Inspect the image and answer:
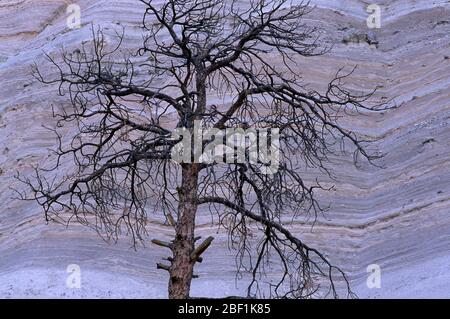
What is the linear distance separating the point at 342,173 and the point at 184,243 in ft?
23.5

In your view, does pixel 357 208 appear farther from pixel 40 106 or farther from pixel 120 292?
pixel 40 106

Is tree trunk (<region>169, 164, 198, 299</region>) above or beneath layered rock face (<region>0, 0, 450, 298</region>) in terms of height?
beneath

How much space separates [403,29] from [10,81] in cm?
690

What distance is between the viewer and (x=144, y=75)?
1623 centimetres

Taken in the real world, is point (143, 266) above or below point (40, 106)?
below

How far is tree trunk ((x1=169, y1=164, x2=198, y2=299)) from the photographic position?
781 cm

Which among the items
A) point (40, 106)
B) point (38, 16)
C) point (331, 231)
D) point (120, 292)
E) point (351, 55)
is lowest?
point (120, 292)

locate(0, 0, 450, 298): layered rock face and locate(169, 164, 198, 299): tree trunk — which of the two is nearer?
locate(169, 164, 198, 299): tree trunk

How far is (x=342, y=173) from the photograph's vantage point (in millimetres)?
14734

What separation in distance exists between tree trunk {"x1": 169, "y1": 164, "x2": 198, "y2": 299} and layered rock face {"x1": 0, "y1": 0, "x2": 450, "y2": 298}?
461cm

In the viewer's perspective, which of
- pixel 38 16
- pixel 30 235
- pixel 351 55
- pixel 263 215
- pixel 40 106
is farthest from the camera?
pixel 38 16

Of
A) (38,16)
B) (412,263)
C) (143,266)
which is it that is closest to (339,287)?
(412,263)

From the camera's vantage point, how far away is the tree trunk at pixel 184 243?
781cm

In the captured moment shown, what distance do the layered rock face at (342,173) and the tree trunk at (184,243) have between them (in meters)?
4.61
